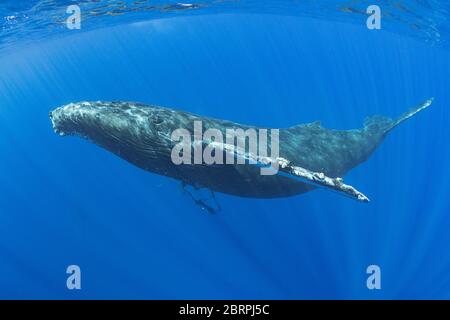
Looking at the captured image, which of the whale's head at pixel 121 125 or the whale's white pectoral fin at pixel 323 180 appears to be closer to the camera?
the whale's white pectoral fin at pixel 323 180

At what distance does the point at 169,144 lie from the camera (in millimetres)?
9859

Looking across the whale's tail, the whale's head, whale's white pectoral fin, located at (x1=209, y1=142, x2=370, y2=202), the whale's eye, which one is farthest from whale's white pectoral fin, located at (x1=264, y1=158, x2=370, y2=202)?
the whale's tail

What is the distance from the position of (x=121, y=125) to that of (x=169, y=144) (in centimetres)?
129

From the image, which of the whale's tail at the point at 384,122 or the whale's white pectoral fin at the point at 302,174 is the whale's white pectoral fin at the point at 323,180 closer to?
the whale's white pectoral fin at the point at 302,174

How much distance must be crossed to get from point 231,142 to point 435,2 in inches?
781

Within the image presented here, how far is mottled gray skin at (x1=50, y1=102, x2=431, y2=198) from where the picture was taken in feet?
32.2

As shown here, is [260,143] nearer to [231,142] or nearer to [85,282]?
[231,142]

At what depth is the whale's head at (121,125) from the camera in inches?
384

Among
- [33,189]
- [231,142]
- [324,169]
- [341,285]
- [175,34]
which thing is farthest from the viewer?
[175,34]

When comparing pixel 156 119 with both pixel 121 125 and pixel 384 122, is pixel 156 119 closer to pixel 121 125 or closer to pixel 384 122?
pixel 121 125

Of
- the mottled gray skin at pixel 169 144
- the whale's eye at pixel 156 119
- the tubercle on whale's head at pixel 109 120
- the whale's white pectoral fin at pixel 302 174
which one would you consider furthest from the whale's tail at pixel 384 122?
the tubercle on whale's head at pixel 109 120

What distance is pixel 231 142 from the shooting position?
10.7m

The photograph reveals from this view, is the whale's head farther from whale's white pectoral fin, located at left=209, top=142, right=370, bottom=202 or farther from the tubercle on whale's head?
whale's white pectoral fin, located at left=209, top=142, right=370, bottom=202
